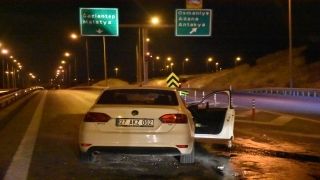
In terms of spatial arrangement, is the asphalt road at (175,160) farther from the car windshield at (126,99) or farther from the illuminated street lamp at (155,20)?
the illuminated street lamp at (155,20)

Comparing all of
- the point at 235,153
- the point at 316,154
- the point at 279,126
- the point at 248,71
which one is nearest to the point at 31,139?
the point at 235,153

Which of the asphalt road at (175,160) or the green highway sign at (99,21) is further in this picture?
the green highway sign at (99,21)

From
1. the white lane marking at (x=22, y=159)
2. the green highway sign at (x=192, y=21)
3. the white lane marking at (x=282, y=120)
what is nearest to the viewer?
the white lane marking at (x=22, y=159)

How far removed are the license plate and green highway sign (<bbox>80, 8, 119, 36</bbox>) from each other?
828 inches

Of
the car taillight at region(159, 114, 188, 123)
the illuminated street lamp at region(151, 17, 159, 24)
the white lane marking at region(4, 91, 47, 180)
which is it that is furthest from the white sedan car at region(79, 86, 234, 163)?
the illuminated street lamp at region(151, 17, 159, 24)

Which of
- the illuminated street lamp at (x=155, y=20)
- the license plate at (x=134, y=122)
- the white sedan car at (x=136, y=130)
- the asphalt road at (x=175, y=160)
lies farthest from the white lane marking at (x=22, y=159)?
the illuminated street lamp at (x=155, y=20)

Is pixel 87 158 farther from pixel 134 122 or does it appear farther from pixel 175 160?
pixel 175 160

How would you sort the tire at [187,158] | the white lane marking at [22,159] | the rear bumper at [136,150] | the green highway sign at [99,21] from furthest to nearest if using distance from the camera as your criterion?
the green highway sign at [99,21] → the tire at [187,158] → the rear bumper at [136,150] → the white lane marking at [22,159]

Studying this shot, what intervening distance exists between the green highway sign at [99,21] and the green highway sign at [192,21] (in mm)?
3607

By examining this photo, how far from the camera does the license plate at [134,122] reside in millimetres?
8461

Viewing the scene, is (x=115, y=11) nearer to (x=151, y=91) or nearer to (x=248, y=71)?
(x=151, y=91)

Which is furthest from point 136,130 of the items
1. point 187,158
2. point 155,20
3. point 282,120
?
point 155,20

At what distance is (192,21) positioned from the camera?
2872 centimetres

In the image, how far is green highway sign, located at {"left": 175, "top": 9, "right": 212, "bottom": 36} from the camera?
28594mm
